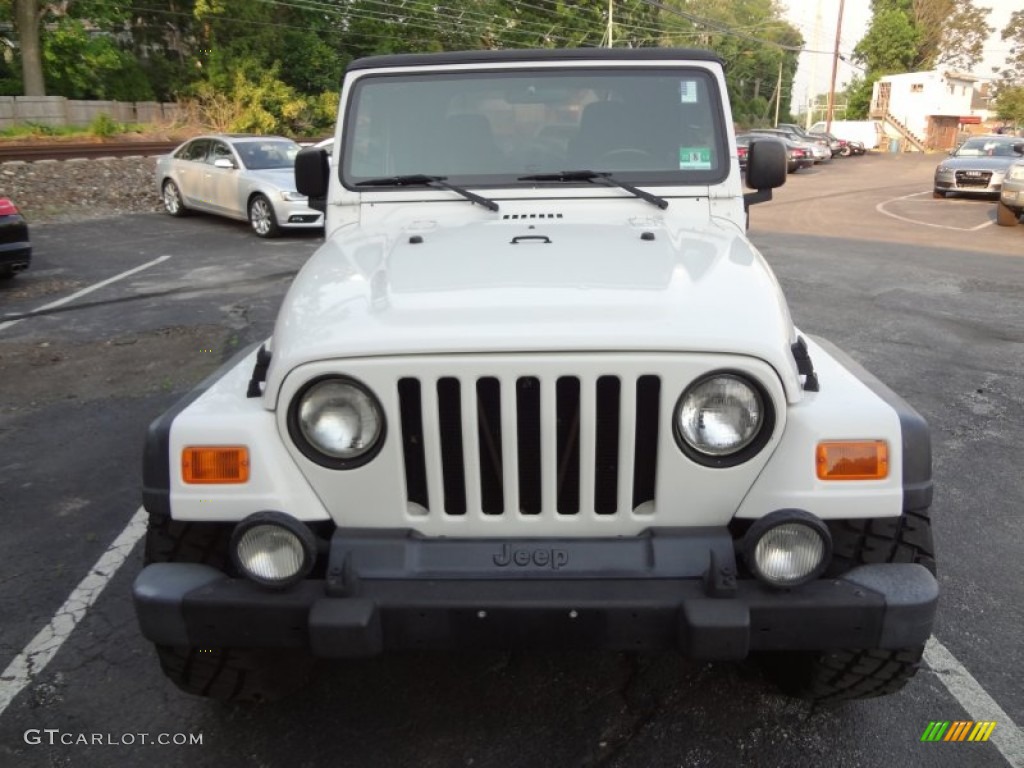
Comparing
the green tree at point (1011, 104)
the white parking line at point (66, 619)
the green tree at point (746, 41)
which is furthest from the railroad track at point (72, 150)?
the green tree at point (1011, 104)

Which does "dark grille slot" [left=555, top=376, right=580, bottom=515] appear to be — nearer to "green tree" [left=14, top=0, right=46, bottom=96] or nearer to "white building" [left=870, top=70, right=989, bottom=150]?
"green tree" [left=14, top=0, right=46, bottom=96]

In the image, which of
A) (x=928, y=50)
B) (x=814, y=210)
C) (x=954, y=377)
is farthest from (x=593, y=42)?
(x=954, y=377)

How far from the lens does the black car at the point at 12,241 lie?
30.9 feet

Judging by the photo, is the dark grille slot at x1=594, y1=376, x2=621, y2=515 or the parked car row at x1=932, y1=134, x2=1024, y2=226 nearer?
the dark grille slot at x1=594, y1=376, x2=621, y2=515

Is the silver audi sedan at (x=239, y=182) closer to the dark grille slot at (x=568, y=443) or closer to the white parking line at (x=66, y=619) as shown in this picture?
the white parking line at (x=66, y=619)

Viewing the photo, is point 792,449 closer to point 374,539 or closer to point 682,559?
point 682,559

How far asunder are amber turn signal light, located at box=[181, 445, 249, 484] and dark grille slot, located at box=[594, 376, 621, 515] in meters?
0.93

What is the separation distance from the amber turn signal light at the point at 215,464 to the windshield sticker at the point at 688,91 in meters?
2.46

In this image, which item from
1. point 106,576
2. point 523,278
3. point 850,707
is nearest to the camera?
point 523,278

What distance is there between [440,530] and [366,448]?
302 millimetres

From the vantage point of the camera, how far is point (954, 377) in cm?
652

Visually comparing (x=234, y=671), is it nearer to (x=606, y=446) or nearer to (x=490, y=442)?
(x=490, y=442)

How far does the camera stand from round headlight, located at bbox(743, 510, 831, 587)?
7.14ft

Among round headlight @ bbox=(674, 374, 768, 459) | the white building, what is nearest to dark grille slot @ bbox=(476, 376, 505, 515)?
round headlight @ bbox=(674, 374, 768, 459)
